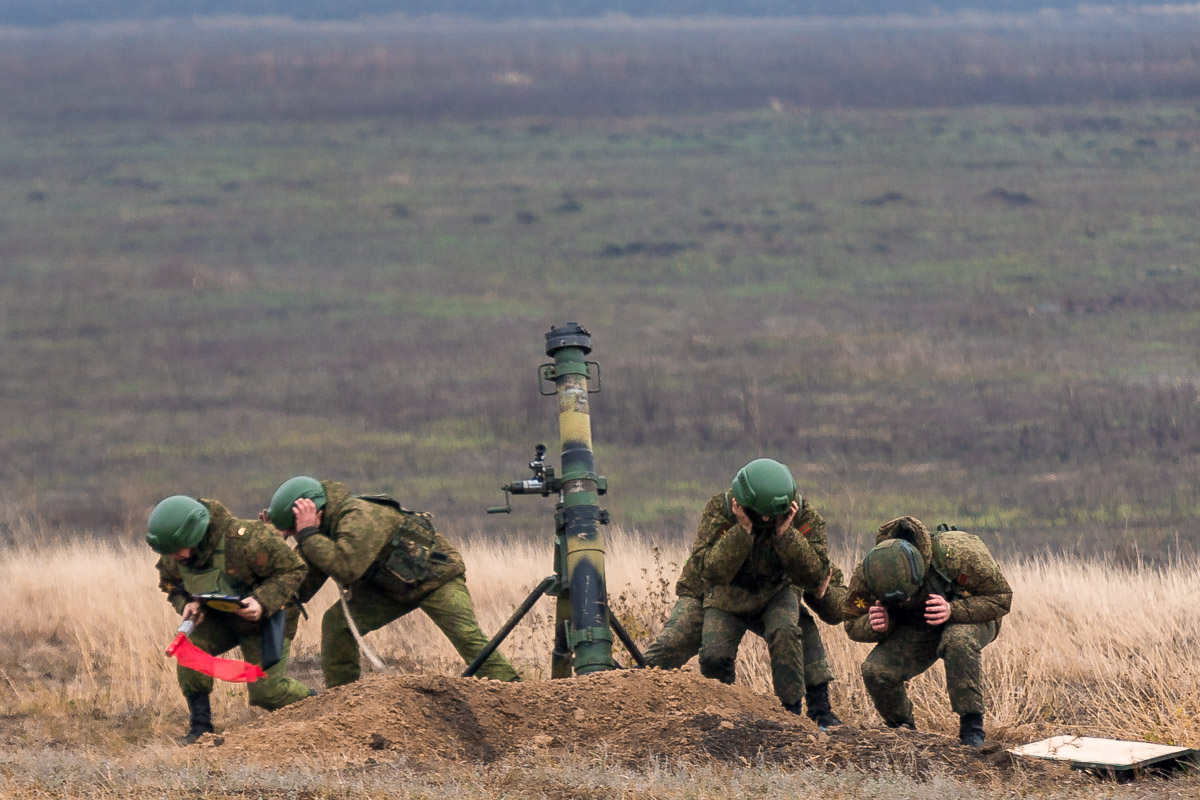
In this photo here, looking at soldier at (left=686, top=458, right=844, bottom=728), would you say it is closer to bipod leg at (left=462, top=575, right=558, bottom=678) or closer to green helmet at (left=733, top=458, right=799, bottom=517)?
green helmet at (left=733, top=458, right=799, bottom=517)

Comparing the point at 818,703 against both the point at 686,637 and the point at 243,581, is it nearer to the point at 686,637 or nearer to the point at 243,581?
the point at 686,637

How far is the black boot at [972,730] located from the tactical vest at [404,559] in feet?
10.9

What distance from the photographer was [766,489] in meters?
9.16

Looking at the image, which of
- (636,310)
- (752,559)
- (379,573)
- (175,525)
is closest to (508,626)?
(379,573)

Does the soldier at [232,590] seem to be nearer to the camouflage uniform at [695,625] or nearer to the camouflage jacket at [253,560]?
the camouflage jacket at [253,560]

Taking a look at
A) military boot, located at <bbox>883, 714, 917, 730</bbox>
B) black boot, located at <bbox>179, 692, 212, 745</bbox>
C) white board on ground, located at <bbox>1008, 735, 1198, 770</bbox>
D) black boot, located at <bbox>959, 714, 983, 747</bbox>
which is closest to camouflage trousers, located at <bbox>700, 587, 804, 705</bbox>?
military boot, located at <bbox>883, 714, 917, 730</bbox>

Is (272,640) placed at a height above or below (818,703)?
above

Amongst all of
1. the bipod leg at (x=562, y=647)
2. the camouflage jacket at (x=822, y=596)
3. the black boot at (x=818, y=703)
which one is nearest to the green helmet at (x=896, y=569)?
the camouflage jacket at (x=822, y=596)

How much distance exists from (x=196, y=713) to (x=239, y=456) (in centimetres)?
2313

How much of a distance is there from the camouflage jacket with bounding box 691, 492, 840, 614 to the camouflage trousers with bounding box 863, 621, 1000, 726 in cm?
57

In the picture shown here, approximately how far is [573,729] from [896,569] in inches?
75.5

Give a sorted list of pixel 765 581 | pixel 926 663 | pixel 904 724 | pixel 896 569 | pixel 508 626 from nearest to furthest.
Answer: pixel 896 569
pixel 926 663
pixel 904 724
pixel 765 581
pixel 508 626

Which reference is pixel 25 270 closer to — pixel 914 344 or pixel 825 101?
pixel 914 344

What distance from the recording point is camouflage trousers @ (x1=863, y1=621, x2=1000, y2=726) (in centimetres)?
905
